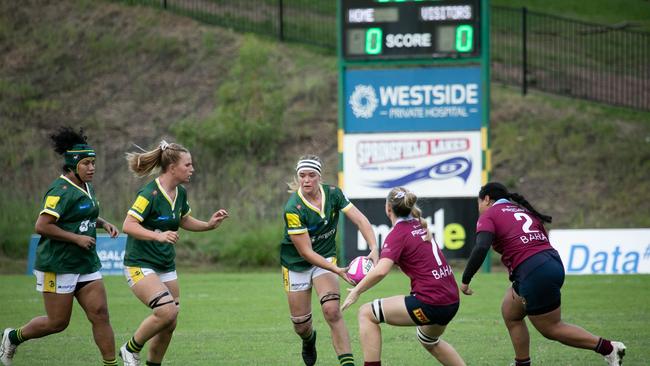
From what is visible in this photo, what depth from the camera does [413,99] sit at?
782 inches

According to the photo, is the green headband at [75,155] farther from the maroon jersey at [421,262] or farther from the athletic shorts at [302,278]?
the maroon jersey at [421,262]

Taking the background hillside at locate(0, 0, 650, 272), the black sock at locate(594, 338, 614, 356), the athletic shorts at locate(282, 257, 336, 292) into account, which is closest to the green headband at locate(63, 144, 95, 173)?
the athletic shorts at locate(282, 257, 336, 292)

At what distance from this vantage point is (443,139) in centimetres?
1970

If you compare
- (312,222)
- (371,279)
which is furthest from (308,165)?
(371,279)

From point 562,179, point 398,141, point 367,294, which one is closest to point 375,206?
point 398,141

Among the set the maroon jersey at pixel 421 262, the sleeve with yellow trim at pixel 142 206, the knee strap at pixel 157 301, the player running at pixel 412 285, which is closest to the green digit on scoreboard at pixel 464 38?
the sleeve with yellow trim at pixel 142 206

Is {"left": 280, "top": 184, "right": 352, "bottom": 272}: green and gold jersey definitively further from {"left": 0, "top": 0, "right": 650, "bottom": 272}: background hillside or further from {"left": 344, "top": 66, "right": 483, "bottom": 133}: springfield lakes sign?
{"left": 0, "top": 0, "right": 650, "bottom": 272}: background hillside

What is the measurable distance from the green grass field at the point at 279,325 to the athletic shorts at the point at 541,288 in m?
1.54

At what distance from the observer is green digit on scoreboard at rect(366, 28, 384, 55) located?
62.5 feet

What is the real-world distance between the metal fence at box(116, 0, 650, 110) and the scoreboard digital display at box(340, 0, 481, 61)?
7.41 m

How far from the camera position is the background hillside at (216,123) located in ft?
79.4

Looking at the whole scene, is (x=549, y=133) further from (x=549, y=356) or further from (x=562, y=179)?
(x=549, y=356)

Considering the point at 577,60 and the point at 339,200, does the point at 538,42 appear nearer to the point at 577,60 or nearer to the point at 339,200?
the point at 577,60

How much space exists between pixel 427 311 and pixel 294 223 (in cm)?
161
